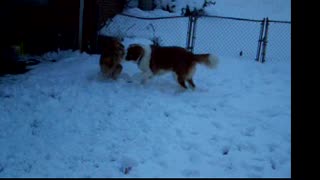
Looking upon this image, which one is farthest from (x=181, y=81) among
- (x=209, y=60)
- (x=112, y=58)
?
(x=112, y=58)

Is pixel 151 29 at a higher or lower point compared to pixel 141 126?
higher

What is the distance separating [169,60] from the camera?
8414 millimetres

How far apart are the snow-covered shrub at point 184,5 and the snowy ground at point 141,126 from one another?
856 centimetres

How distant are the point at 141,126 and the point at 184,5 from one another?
1323 cm

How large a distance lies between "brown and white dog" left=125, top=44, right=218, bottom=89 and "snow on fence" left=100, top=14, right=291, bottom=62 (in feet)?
12.7

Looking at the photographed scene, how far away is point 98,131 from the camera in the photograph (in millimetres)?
6129

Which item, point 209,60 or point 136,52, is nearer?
point 209,60

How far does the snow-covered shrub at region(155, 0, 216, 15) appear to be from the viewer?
1764 centimetres

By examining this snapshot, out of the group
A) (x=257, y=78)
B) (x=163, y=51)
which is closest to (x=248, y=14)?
(x=257, y=78)

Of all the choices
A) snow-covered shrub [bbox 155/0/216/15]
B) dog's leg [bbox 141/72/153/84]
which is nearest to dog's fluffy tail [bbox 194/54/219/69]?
dog's leg [bbox 141/72/153/84]

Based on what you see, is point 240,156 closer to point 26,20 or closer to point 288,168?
point 288,168

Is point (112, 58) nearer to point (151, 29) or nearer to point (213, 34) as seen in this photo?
point (151, 29)

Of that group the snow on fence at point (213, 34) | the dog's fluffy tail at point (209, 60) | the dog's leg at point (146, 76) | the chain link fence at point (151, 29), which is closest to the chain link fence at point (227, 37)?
the snow on fence at point (213, 34)

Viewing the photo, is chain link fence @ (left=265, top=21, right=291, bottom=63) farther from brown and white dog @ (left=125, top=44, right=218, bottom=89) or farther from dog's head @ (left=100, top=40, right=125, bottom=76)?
dog's head @ (left=100, top=40, right=125, bottom=76)
